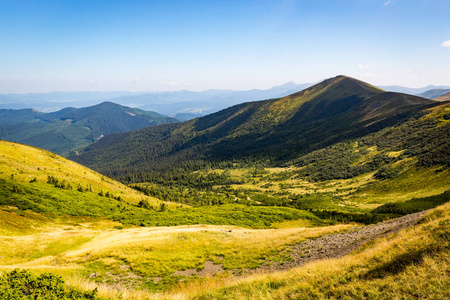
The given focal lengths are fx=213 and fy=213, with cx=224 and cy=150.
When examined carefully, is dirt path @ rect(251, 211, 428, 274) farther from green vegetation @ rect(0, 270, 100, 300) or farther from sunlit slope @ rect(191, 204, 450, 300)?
green vegetation @ rect(0, 270, 100, 300)

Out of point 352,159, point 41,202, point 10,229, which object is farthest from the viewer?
point 352,159

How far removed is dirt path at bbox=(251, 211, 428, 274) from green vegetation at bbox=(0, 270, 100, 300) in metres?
16.4

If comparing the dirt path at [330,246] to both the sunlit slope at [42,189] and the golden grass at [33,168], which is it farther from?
the golden grass at [33,168]

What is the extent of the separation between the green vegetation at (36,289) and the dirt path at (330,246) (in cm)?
1639

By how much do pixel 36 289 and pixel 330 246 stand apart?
25362mm

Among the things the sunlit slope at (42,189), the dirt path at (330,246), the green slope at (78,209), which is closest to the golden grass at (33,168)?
the sunlit slope at (42,189)

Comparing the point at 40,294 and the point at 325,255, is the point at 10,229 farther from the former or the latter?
the point at 325,255

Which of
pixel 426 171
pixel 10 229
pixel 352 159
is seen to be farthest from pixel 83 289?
pixel 352 159

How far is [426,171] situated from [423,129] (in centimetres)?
9227

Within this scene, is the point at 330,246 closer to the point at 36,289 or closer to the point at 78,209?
the point at 36,289

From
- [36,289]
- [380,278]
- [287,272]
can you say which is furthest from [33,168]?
[380,278]

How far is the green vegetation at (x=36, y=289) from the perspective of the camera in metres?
8.31

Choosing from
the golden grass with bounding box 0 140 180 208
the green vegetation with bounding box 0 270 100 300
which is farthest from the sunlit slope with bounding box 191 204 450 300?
the golden grass with bounding box 0 140 180 208

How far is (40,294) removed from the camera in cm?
857
